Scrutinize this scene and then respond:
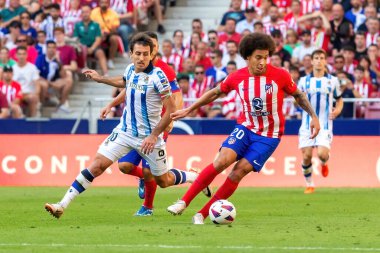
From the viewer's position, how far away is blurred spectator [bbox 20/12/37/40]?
28.7 meters

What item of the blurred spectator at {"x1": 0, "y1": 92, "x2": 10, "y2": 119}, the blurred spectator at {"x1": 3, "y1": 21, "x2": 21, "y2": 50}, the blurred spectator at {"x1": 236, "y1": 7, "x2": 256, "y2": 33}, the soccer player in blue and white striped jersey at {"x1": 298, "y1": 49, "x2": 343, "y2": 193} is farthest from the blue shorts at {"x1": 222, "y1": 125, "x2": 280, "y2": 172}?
the blurred spectator at {"x1": 3, "y1": 21, "x2": 21, "y2": 50}

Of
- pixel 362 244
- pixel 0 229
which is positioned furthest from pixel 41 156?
pixel 362 244

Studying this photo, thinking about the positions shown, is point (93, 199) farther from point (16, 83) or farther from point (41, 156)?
point (16, 83)

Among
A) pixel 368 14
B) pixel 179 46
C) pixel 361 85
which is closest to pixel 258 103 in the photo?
pixel 361 85

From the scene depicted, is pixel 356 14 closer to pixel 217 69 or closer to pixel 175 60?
pixel 217 69

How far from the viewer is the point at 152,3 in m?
29.5

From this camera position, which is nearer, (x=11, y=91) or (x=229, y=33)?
(x=11, y=91)

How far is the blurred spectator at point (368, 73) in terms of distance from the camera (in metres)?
24.3

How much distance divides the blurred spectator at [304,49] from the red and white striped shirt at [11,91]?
618cm

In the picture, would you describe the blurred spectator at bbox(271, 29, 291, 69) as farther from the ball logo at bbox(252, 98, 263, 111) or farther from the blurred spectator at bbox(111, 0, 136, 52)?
the ball logo at bbox(252, 98, 263, 111)

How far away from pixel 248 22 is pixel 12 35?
236 inches

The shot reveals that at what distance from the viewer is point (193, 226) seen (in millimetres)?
12930

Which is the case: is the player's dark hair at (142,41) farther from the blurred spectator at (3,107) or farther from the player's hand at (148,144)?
the blurred spectator at (3,107)

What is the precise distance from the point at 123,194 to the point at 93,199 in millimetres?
1388
